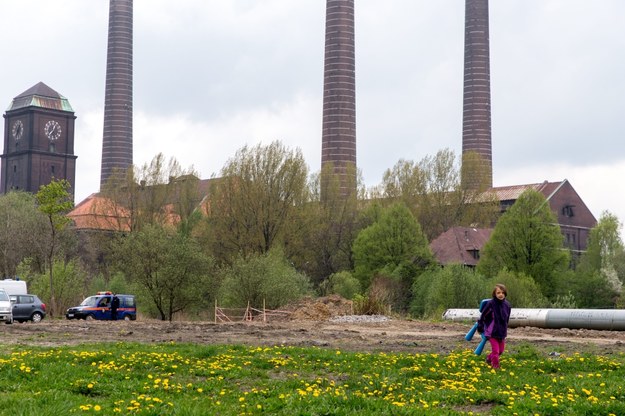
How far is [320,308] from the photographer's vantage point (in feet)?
172

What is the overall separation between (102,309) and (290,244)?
28006mm

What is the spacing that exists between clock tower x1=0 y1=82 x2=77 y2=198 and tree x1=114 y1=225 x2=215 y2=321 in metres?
97.1

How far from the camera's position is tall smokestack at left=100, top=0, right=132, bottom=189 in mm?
148500

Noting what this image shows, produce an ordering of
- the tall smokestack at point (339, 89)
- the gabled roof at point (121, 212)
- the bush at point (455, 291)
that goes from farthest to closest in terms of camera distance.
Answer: the tall smokestack at point (339, 89) → the gabled roof at point (121, 212) → the bush at point (455, 291)

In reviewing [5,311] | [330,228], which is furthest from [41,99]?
[5,311]

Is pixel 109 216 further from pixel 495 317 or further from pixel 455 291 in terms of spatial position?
pixel 495 317

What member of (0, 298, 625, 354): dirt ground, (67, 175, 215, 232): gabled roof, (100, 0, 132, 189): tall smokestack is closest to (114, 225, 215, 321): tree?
(0, 298, 625, 354): dirt ground

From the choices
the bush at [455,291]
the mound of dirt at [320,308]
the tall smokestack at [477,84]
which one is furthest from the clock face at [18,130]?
the mound of dirt at [320,308]

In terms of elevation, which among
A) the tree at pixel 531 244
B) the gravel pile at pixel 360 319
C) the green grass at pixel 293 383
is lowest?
the green grass at pixel 293 383

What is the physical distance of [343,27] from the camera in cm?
12031

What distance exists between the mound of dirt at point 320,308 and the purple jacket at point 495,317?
29439 millimetres

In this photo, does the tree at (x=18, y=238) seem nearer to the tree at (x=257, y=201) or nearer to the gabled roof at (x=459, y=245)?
the tree at (x=257, y=201)

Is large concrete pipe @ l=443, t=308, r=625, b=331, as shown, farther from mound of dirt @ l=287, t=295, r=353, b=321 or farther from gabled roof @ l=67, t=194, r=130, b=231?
gabled roof @ l=67, t=194, r=130, b=231

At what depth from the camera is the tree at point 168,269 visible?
181 ft
